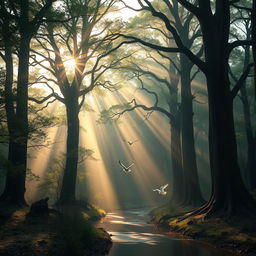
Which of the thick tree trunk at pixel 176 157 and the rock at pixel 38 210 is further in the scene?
the thick tree trunk at pixel 176 157

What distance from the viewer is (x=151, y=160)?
6056 centimetres

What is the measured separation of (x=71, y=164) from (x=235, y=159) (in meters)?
12.2

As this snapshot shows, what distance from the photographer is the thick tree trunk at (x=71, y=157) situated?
2206cm

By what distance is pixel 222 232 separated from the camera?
1184cm

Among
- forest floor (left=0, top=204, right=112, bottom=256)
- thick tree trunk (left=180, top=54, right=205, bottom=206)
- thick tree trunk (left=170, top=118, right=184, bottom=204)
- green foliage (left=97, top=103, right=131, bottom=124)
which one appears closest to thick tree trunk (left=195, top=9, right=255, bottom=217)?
forest floor (left=0, top=204, right=112, bottom=256)

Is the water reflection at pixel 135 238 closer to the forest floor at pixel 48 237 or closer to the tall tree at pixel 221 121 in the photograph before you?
the forest floor at pixel 48 237

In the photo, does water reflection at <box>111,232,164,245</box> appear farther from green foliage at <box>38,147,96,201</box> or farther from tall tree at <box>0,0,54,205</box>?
green foliage at <box>38,147,96,201</box>

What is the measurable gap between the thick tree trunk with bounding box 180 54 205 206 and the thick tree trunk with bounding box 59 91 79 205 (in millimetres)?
7243

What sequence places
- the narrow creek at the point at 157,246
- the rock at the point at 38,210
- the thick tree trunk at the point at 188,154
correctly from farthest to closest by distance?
the thick tree trunk at the point at 188,154, the rock at the point at 38,210, the narrow creek at the point at 157,246

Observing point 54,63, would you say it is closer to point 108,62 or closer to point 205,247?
point 108,62

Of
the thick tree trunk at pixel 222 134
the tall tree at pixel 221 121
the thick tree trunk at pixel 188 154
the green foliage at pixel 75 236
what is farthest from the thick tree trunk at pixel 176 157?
the green foliage at pixel 75 236

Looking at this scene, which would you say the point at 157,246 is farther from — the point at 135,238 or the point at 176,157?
the point at 176,157

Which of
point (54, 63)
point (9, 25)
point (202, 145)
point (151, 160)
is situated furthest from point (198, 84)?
point (9, 25)

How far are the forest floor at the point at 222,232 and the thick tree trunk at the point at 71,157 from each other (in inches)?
335
